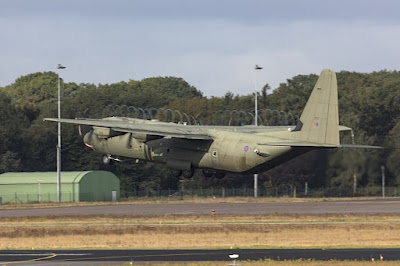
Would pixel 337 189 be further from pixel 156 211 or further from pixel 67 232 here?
pixel 67 232

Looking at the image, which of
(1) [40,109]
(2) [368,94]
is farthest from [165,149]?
(1) [40,109]

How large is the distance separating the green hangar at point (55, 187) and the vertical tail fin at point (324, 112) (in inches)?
1687

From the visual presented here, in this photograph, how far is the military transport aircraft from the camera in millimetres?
62094

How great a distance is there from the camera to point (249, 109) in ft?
395

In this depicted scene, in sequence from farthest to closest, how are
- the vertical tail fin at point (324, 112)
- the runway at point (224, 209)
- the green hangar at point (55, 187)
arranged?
the green hangar at point (55, 187) < the runway at point (224, 209) < the vertical tail fin at point (324, 112)

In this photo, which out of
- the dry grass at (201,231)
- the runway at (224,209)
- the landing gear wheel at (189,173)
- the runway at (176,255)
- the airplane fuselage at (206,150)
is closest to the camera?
the runway at (176,255)

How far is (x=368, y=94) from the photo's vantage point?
91.5 metres

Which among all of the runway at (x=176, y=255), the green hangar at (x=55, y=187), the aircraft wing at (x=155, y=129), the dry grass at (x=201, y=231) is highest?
the aircraft wing at (x=155, y=129)

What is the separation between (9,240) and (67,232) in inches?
170

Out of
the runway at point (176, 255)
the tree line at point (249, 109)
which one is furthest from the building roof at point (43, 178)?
the runway at point (176, 255)

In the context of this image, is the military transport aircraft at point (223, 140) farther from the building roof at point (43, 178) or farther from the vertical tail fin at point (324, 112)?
the building roof at point (43, 178)

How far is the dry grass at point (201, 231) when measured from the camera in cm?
5544

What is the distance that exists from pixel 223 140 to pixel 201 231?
874 cm

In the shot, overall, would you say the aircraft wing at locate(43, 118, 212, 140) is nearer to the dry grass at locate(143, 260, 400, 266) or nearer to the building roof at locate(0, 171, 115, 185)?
the dry grass at locate(143, 260, 400, 266)
